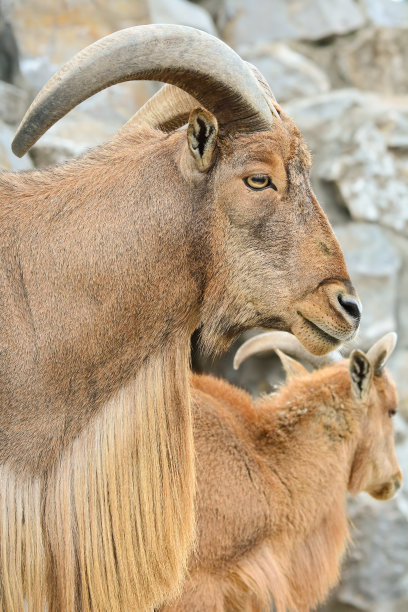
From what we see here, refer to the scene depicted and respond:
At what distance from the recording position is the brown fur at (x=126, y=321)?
3254 millimetres

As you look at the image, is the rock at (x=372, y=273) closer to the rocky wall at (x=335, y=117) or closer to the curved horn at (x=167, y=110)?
the rocky wall at (x=335, y=117)

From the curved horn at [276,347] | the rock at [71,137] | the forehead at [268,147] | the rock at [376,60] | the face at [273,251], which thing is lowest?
the rock at [376,60]

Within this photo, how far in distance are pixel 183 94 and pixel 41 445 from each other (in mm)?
1754

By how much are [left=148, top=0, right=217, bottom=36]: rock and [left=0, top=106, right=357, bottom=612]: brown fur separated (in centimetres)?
647

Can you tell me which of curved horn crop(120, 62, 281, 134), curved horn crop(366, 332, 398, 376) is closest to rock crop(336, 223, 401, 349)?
curved horn crop(366, 332, 398, 376)

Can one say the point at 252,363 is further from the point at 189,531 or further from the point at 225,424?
the point at 189,531

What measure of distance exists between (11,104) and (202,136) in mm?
4505

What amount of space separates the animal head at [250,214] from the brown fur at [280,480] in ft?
5.45

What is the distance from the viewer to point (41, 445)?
3230 mm

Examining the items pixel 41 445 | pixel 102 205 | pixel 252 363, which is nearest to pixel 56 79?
pixel 102 205

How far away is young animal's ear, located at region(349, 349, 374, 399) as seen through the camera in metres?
5.38

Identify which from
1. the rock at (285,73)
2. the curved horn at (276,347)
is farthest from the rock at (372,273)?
the rock at (285,73)

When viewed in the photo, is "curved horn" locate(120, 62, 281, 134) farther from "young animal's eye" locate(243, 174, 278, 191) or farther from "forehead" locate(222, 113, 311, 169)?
"young animal's eye" locate(243, 174, 278, 191)

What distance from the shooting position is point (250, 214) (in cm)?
338
